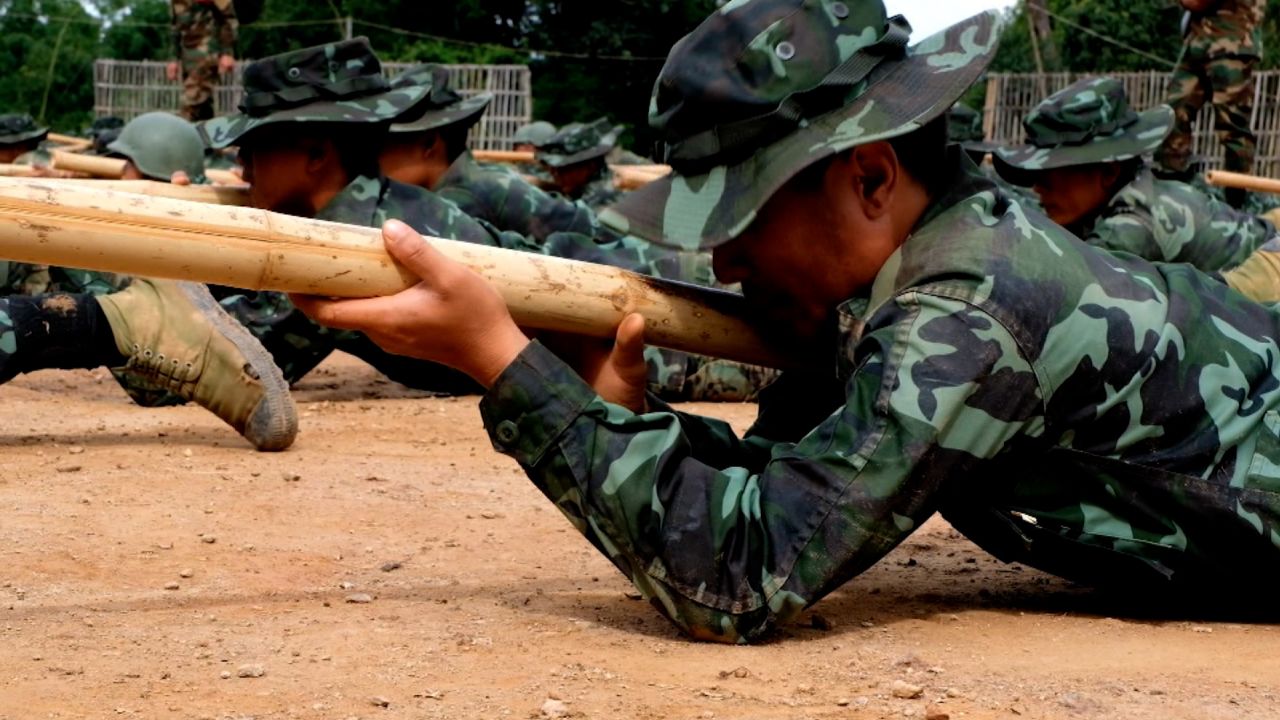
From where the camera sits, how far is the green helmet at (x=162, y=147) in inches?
395

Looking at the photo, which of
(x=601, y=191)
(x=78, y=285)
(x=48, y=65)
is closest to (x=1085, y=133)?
(x=78, y=285)

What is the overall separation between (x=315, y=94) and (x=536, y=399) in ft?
13.5

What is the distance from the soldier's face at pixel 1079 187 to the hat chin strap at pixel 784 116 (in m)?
5.59

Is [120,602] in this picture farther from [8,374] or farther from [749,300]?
[8,374]

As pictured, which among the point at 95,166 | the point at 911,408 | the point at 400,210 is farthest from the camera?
the point at 95,166

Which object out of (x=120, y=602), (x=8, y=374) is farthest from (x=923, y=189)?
(x=8, y=374)

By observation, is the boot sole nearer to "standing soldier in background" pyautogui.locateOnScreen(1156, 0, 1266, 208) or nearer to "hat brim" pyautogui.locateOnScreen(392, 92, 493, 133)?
"hat brim" pyautogui.locateOnScreen(392, 92, 493, 133)

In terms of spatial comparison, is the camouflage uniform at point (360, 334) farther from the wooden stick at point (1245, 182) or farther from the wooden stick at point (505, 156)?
the wooden stick at point (505, 156)

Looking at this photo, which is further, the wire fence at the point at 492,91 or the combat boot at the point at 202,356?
the wire fence at the point at 492,91

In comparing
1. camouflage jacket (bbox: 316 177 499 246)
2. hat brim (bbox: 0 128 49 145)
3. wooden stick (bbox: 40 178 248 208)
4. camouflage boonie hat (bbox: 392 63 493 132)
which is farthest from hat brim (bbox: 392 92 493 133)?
hat brim (bbox: 0 128 49 145)

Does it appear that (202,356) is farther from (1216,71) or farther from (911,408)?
(1216,71)

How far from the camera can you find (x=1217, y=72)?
12820 millimetres

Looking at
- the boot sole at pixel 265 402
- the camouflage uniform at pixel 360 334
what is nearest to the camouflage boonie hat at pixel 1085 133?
the camouflage uniform at pixel 360 334

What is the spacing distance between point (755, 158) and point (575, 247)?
4.43m
